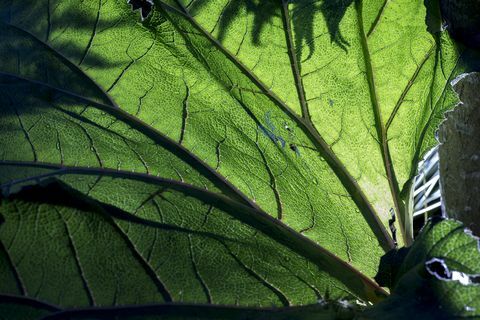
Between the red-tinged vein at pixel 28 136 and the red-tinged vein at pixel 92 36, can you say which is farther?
the red-tinged vein at pixel 92 36

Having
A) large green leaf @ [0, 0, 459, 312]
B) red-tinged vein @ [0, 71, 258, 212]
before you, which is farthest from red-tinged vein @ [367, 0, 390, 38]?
red-tinged vein @ [0, 71, 258, 212]

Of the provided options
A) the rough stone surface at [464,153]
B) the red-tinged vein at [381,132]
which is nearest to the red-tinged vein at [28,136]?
the red-tinged vein at [381,132]

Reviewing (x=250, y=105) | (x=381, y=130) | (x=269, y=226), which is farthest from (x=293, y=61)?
(x=269, y=226)

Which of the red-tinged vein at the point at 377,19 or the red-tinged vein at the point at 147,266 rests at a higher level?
the red-tinged vein at the point at 377,19

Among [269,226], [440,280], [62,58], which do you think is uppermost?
[62,58]

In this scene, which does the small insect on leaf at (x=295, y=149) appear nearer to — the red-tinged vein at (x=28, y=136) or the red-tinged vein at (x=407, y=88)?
the red-tinged vein at (x=407, y=88)

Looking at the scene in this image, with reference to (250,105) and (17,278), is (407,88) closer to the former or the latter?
(250,105)
